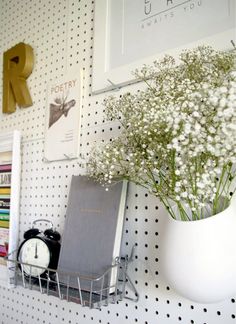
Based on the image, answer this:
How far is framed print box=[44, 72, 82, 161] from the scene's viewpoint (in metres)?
0.86

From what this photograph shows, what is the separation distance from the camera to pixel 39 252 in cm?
80

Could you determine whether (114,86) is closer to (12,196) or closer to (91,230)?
(91,230)

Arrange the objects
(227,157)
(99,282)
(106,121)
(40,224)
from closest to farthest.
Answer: (227,157) → (99,282) → (106,121) → (40,224)

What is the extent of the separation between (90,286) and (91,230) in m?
0.13

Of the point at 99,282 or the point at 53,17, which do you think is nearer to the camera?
the point at 99,282

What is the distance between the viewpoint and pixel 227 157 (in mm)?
421

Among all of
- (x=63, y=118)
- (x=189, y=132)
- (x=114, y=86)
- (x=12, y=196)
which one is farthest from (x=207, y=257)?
(x=12, y=196)

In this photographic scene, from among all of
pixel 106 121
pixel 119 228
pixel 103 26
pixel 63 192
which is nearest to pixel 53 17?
pixel 103 26

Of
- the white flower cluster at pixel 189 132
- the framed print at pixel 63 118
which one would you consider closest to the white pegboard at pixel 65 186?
the framed print at pixel 63 118

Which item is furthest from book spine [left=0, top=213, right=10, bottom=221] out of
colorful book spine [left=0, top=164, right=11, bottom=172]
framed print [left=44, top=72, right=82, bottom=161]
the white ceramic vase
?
the white ceramic vase

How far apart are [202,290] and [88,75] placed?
64cm

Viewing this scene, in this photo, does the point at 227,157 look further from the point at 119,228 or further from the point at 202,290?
the point at 119,228

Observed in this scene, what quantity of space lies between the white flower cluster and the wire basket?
9.1 inches

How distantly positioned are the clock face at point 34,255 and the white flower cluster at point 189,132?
1.25 ft
